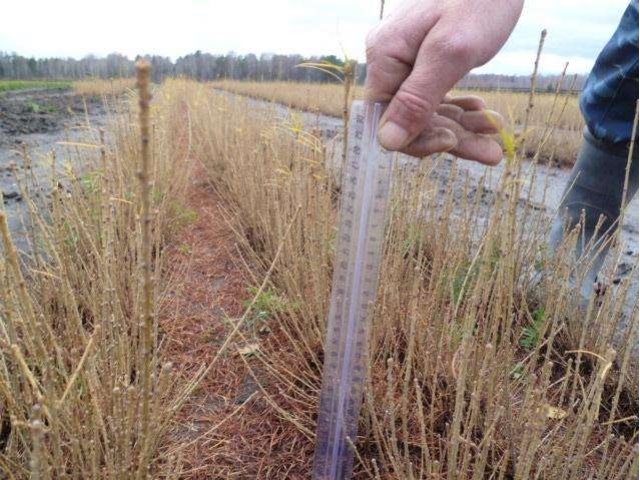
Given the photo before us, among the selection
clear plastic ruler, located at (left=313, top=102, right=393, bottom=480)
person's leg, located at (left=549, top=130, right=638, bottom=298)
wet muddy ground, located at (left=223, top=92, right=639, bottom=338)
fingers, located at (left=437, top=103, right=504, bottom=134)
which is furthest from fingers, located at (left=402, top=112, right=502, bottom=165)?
person's leg, located at (left=549, top=130, right=638, bottom=298)

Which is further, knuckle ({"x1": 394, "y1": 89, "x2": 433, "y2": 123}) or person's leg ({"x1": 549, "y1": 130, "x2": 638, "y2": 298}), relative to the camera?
person's leg ({"x1": 549, "y1": 130, "x2": 638, "y2": 298})

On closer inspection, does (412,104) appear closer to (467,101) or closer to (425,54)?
(425,54)

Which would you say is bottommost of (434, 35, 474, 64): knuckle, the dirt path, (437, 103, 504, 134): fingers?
the dirt path

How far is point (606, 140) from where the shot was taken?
2.17 m

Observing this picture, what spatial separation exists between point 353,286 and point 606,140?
1.72 m

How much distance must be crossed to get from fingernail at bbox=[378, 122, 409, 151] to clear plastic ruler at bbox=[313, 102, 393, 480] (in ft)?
0.21

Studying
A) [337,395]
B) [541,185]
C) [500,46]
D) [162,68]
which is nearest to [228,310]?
[337,395]

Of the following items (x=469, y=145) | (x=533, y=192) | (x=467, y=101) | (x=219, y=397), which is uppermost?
(x=467, y=101)

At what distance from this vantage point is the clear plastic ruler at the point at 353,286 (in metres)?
1.05

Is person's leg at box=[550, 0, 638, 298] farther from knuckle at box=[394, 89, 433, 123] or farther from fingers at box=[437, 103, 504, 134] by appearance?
knuckle at box=[394, 89, 433, 123]

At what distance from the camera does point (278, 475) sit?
127cm

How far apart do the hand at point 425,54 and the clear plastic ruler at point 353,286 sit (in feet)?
0.24

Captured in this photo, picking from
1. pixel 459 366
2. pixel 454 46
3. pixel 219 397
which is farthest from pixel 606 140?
pixel 219 397

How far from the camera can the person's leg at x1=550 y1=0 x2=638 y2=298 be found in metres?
1.92
